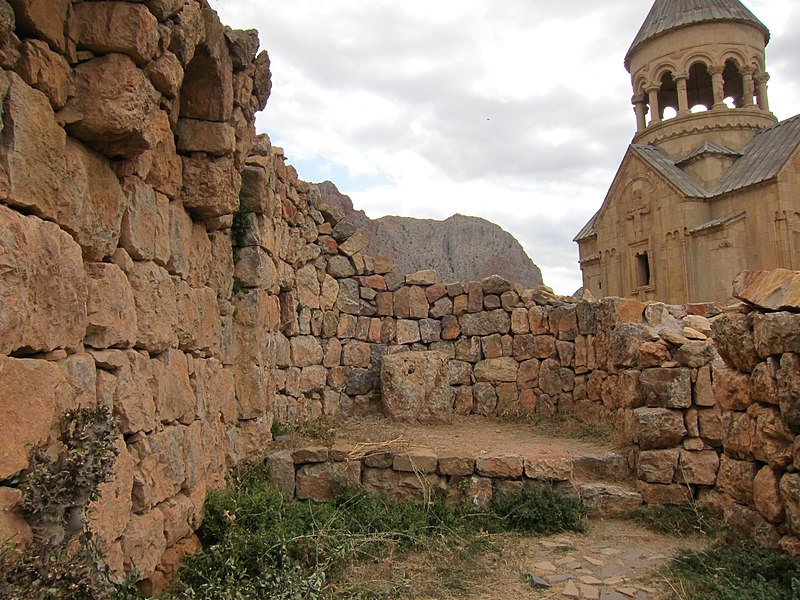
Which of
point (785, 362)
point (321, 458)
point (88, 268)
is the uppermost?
point (88, 268)

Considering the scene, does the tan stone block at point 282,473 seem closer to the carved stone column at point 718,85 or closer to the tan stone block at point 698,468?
the tan stone block at point 698,468

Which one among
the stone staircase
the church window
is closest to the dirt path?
the stone staircase

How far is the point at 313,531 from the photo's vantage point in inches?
182

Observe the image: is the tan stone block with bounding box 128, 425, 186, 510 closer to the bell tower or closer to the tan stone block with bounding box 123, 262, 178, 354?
the tan stone block with bounding box 123, 262, 178, 354

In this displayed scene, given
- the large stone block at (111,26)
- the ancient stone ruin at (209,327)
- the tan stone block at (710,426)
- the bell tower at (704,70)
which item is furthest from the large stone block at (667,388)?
the bell tower at (704,70)

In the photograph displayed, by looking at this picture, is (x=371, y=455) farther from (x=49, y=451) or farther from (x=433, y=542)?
(x=49, y=451)

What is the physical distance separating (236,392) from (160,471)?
1.80 m

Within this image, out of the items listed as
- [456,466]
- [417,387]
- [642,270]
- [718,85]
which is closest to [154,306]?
[456,466]

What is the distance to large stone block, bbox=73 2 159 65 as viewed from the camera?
9.07 feet

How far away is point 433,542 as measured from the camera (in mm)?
4922

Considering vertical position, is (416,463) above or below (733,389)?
below

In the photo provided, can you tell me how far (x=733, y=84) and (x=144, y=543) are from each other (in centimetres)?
2482

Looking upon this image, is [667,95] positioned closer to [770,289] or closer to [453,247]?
[453,247]

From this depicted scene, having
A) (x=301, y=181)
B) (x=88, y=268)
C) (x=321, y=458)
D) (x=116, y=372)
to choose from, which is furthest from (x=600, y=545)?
(x=301, y=181)
